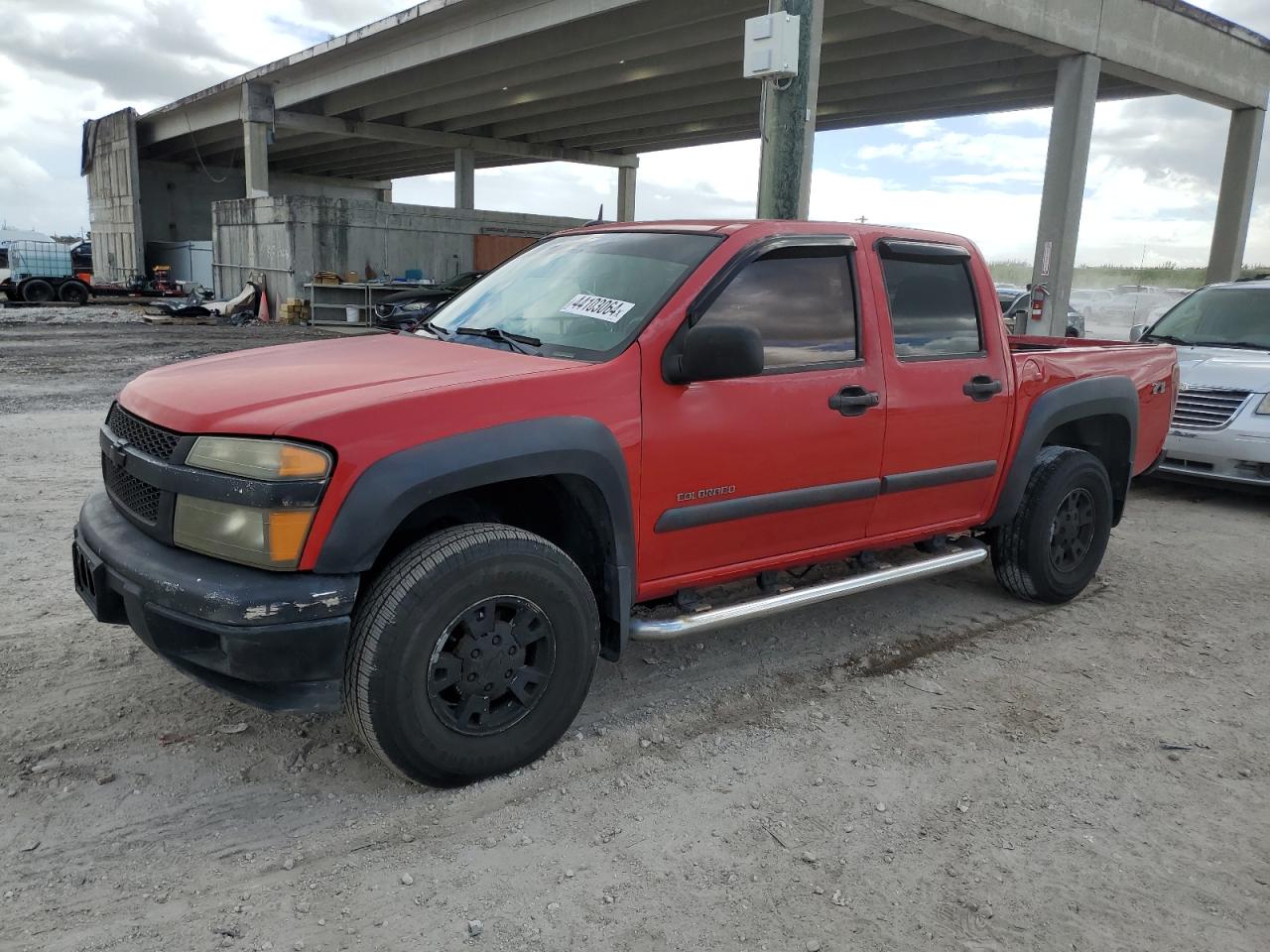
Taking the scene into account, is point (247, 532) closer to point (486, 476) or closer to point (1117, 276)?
point (486, 476)

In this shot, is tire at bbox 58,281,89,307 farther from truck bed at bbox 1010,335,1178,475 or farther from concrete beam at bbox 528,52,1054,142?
truck bed at bbox 1010,335,1178,475

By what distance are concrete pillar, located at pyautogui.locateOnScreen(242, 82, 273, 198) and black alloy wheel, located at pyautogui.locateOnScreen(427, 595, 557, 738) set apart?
27807 mm

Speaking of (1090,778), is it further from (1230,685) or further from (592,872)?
(592,872)

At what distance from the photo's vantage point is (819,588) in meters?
3.87

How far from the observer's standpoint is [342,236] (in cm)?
2295

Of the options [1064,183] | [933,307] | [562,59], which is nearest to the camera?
[933,307]

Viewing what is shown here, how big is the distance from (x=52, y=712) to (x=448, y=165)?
137 ft

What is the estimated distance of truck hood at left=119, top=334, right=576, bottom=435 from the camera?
2.79 metres

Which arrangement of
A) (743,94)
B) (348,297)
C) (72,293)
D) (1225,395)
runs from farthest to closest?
(72,293) < (743,94) < (348,297) < (1225,395)

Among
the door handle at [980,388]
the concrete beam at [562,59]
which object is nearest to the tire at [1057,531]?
the door handle at [980,388]

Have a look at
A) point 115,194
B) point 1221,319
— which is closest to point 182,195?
→ point 115,194

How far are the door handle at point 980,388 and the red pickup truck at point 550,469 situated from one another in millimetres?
12

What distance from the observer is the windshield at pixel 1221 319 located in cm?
814

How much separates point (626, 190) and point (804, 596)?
33.2m
